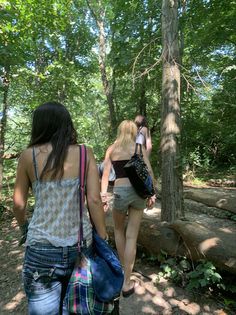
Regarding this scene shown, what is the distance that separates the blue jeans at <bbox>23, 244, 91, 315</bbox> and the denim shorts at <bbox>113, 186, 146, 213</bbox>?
1848 millimetres

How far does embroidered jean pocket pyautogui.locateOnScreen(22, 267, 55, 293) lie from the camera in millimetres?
1824

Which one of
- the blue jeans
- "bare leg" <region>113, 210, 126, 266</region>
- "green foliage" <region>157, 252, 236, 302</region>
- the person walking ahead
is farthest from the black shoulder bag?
the person walking ahead

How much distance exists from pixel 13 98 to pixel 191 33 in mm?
8381

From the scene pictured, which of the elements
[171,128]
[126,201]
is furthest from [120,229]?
[171,128]

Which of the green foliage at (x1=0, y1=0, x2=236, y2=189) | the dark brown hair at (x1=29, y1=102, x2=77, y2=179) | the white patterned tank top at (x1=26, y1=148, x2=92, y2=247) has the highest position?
the green foliage at (x1=0, y1=0, x2=236, y2=189)

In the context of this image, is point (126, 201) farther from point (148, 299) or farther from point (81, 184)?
point (81, 184)

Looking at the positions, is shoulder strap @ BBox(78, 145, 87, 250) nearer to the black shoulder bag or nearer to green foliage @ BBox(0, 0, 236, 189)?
the black shoulder bag

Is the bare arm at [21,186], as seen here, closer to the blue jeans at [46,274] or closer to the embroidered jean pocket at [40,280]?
the blue jeans at [46,274]

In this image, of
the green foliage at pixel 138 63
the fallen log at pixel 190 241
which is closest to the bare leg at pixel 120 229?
the fallen log at pixel 190 241

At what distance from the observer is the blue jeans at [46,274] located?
1.83 m

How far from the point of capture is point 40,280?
6.01 feet

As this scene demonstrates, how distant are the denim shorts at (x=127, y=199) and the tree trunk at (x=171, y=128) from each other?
1.04 m

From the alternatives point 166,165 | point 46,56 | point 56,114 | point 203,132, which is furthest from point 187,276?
point 46,56

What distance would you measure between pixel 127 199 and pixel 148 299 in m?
1.21
